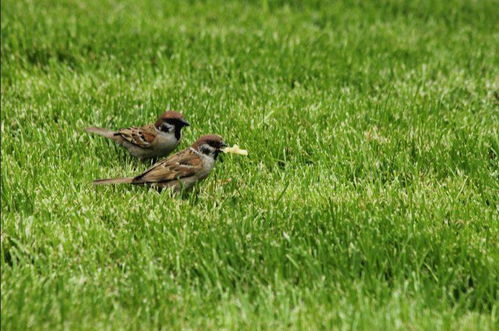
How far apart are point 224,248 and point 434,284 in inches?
51.3

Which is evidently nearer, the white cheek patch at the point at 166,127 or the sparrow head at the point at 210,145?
the sparrow head at the point at 210,145

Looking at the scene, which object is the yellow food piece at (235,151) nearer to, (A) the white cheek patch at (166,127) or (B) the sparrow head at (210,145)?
(B) the sparrow head at (210,145)

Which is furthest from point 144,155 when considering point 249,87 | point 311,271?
point 311,271

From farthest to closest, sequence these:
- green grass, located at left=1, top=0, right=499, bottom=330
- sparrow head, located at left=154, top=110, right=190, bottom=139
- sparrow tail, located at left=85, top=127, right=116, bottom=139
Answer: sparrow tail, located at left=85, top=127, right=116, bottom=139 → sparrow head, located at left=154, top=110, right=190, bottom=139 → green grass, located at left=1, top=0, right=499, bottom=330

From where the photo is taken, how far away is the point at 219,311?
4.29 metres

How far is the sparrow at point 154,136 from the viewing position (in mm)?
6504

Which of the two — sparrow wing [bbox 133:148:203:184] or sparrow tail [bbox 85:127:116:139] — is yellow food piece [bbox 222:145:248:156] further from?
sparrow tail [bbox 85:127:116:139]

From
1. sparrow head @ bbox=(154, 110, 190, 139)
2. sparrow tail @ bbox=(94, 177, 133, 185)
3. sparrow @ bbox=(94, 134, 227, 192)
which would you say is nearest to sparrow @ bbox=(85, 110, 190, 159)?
sparrow head @ bbox=(154, 110, 190, 139)

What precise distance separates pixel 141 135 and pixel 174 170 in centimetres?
74

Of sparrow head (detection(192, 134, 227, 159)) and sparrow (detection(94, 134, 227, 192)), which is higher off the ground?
sparrow head (detection(192, 134, 227, 159))

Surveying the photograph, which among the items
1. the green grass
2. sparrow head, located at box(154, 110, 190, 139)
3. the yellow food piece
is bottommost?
the green grass

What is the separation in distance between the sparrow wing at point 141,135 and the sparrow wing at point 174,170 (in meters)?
0.56

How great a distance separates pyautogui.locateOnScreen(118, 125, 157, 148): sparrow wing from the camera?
6.51m

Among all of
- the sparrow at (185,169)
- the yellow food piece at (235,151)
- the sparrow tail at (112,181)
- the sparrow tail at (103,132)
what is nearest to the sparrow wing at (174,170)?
the sparrow at (185,169)
